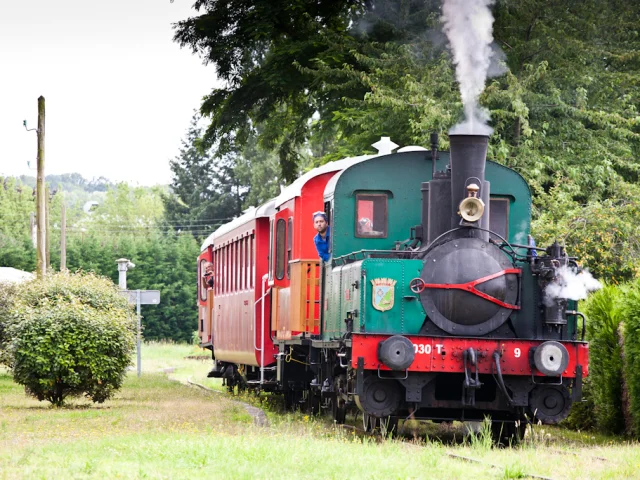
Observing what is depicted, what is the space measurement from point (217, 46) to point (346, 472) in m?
21.1

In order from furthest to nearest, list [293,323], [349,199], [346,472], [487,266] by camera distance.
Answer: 1. [293,323]
2. [349,199]
3. [487,266]
4. [346,472]

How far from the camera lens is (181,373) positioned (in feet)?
114

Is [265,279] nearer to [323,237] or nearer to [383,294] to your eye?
[323,237]

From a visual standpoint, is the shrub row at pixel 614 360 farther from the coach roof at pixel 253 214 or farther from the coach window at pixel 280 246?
the coach roof at pixel 253 214

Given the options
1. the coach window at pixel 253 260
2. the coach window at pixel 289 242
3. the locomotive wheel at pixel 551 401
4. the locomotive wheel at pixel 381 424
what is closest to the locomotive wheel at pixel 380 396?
the locomotive wheel at pixel 381 424

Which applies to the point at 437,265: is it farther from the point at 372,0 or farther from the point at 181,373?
the point at 181,373

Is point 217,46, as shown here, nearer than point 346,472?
No

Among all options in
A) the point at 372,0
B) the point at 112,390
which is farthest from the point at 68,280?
the point at 372,0

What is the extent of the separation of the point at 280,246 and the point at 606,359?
16.1ft

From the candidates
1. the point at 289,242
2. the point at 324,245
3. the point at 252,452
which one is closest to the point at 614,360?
the point at 324,245

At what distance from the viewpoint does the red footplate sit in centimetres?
1167

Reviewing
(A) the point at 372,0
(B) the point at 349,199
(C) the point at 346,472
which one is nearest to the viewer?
(C) the point at 346,472

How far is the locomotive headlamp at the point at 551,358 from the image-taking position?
11.6 meters

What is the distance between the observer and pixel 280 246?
53.6 ft
